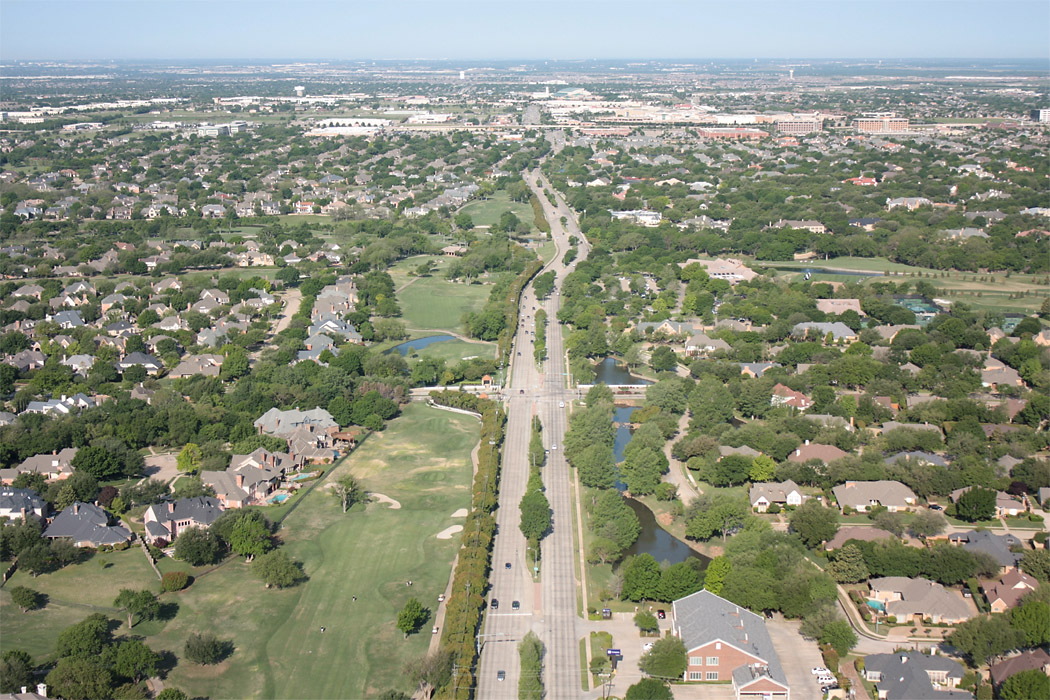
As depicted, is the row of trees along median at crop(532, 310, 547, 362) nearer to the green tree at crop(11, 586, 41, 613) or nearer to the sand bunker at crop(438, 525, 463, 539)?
the sand bunker at crop(438, 525, 463, 539)

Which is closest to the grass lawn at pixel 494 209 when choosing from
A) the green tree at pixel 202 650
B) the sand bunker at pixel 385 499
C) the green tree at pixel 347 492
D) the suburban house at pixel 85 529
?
the sand bunker at pixel 385 499

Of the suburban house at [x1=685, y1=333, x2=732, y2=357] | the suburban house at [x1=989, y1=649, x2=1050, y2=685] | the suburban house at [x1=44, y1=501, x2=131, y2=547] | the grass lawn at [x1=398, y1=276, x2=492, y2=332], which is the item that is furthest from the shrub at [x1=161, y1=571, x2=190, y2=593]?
the suburban house at [x1=685, y1=333, x2=732, y2=357]

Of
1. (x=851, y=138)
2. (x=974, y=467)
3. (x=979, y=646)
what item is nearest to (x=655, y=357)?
(x=974, y=467)

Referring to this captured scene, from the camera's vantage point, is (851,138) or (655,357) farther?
(851,138)

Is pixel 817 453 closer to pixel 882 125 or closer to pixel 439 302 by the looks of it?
pixel 439 302

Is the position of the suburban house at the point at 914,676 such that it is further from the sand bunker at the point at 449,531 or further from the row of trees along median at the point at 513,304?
the row of trees along median at the point at 513,304

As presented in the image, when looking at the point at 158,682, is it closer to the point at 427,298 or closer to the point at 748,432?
the point at 748,432
